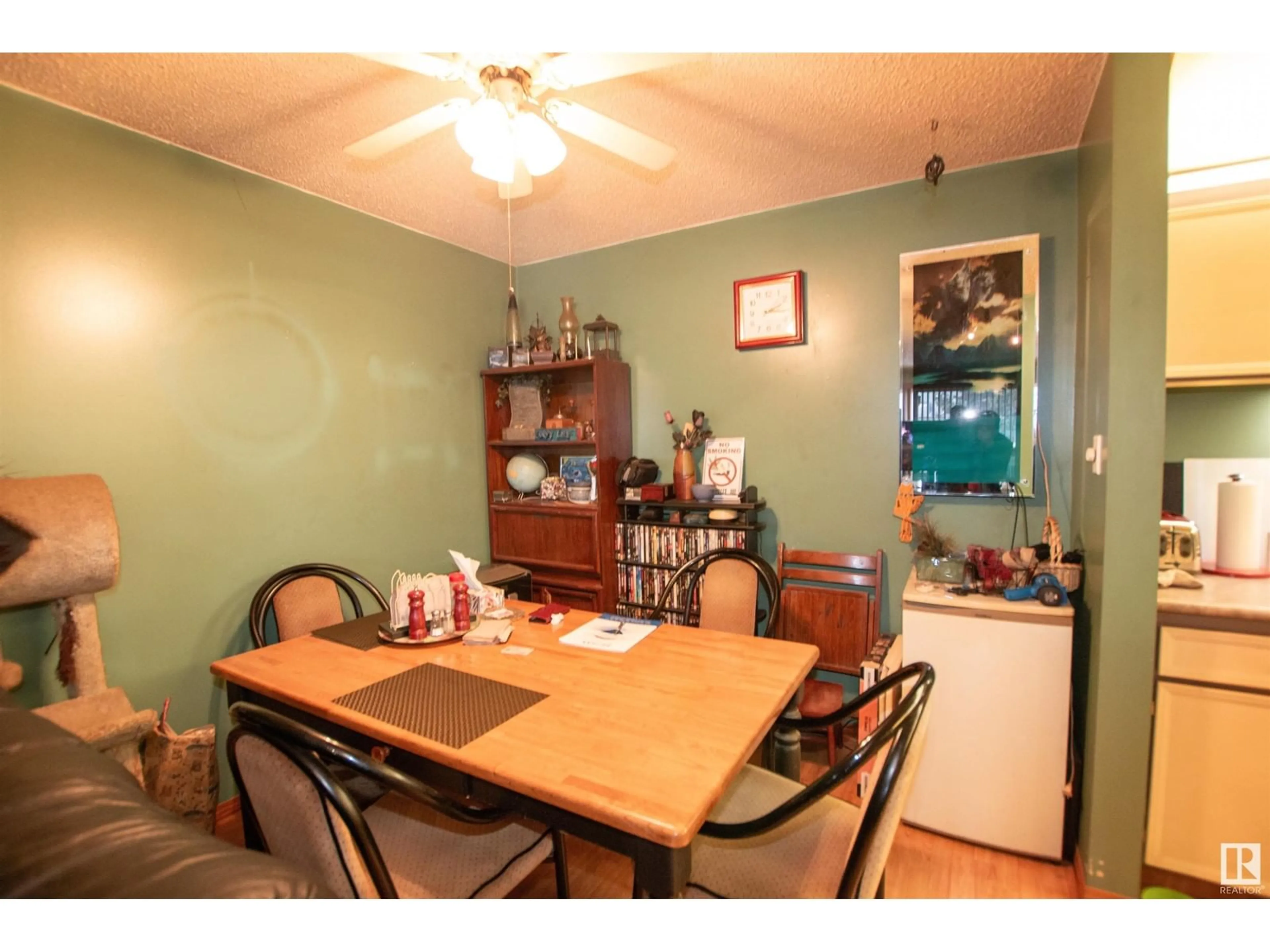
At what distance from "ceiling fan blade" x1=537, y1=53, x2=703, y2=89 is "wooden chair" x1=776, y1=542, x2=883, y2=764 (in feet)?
6.50

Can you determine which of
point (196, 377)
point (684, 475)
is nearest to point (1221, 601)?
point (684, 475)

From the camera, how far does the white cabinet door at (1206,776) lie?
1405mm

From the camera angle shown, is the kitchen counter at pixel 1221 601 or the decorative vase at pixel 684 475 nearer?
the kitchen counter at pixel 1221 601

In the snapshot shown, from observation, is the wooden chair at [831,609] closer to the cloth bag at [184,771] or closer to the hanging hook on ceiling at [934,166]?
the hanging hook on ceiling at [934,166]

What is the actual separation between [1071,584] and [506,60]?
2.32m

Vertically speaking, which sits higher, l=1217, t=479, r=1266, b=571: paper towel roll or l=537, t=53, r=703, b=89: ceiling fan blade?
l=537, t=53, r=703, b=89: ceiling fan blade

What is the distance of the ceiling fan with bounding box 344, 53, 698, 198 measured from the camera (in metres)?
1.13

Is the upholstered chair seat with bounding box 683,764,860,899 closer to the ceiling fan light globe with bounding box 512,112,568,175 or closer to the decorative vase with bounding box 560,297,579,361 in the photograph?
the ceiling fan light globe with bounding box 512,112,568,175

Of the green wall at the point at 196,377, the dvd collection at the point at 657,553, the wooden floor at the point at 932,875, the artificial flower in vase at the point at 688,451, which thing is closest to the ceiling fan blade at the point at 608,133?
the artificial flower in vase at the point at 688,451

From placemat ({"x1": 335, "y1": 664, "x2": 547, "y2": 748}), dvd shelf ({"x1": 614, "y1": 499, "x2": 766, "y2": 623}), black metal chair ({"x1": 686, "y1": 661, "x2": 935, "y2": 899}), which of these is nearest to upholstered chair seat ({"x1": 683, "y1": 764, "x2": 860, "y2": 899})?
black metal chair ({"x1": 686, "y1": 661, "x2": 935, "y2": 899})

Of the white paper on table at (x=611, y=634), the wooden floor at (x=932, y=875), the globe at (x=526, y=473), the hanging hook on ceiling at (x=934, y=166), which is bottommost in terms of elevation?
the wooden floor at (x=932, y=875)

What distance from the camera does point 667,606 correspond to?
2637 millimetres

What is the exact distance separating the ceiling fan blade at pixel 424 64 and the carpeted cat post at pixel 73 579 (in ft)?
4.71
